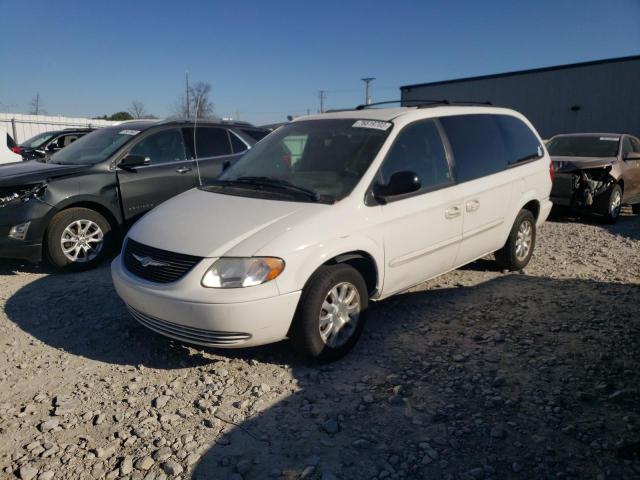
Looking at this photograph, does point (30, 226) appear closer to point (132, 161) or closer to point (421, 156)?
point (132, 161)

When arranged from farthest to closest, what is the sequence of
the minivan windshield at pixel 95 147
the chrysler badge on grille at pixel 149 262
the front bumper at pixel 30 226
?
1. the minivan windshield at pixel 95 147
2. the front bumper at pixel 30 226
3. the chrysler badge on grille at pixel 149 262

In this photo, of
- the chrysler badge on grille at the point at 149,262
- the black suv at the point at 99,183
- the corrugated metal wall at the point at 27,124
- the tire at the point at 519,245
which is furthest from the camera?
the corrugated metal wall at the point at 27,124

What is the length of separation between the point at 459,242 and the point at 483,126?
1.32 m

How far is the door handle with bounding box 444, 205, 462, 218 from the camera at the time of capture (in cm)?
437

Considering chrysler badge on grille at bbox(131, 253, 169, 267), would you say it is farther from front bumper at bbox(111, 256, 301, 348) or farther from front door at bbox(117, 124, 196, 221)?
front door at bbox(117, 124, 196, 221)

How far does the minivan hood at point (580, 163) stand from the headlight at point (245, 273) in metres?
7.41

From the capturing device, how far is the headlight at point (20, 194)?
534 cm

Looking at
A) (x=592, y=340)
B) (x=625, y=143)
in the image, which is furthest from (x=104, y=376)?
(x=625, y=143)

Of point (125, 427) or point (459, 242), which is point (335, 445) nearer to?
point (125, 427)

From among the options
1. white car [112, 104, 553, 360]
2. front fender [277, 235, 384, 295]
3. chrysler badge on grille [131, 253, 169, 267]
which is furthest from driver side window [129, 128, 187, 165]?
front fender [277, 235, 384, 295]

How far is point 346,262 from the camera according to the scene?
3.74 meters

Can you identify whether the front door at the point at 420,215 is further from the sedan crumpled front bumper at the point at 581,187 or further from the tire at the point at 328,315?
the sedan crumpled front bumper at the point at 581,187

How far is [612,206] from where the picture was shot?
8938 millimetres

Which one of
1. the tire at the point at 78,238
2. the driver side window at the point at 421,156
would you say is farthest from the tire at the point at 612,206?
the tire at the point at 78,238
